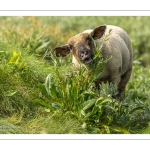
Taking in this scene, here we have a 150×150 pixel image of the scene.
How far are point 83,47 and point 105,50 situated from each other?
2.25 feet

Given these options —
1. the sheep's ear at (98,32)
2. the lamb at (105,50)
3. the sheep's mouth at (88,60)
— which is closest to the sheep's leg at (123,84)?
the lamb at (105,50)

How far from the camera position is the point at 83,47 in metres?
7.64

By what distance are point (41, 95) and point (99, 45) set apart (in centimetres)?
126

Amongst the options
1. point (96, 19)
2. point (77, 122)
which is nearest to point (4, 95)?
point (77, 122)

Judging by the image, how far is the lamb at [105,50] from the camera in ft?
25.2

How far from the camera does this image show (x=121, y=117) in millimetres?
7582

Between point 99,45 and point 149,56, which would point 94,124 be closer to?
point 99,45

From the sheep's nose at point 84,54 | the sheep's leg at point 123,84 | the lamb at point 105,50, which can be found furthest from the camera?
the sheep's leg at point 123,84

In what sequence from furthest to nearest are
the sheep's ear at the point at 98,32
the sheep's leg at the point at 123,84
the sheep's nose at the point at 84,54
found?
the sheep's leg at the point at 123,84
the sheep's ear at the point at 98,32
the sheep's nose at the point at 84,54

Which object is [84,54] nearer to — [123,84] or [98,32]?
[98,32]

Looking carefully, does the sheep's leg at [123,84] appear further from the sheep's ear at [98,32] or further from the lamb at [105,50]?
the sheep's ear at [98,32]

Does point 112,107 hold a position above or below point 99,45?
below

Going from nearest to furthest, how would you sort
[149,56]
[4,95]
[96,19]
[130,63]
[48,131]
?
[48,131], [4,95], [130,63], [149,56], [96,19]

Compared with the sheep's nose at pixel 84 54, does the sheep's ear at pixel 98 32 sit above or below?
above
